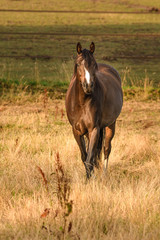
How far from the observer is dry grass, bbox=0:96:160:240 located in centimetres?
398

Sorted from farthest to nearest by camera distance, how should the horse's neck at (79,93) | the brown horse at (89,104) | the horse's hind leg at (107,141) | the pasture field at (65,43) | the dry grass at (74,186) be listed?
the pasture field at (65,43)
the horse's hind leg at (107,141)
the horse's neck at (79,93)
the brown horse at (89,104)
the dry grass at (74,186)

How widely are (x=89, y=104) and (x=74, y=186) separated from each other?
3.13 ft

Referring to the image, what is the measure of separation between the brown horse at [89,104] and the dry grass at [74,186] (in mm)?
361

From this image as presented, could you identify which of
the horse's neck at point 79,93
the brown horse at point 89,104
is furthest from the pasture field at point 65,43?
the horse's neck at point 79,93

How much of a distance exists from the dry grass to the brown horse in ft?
1.18

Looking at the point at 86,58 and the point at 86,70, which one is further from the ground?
the point at 86,58

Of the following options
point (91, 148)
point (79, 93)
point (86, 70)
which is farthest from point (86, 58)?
point (91, 148)

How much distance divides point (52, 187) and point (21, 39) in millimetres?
20949

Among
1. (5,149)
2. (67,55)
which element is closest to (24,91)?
(5,149)

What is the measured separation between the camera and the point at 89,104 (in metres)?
5.35

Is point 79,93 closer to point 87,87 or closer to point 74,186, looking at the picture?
point 87,87

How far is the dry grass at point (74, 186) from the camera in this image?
13.1 feet

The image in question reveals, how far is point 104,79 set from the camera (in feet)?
20.4

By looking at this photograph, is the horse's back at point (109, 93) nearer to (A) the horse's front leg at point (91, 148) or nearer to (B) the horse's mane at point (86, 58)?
(A) the horse's front leg at point (91, 148)
